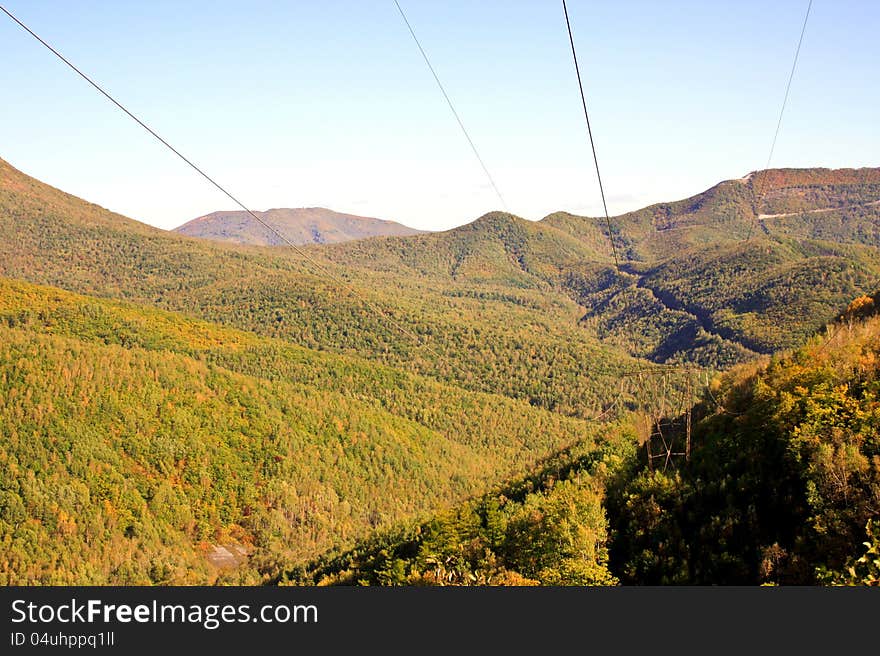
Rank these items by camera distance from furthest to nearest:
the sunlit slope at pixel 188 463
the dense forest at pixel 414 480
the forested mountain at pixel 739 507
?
the sunlit slope at pixel 188 463 < the dense forest at pixel 414 480 < the forested mountain at pixel 739 507

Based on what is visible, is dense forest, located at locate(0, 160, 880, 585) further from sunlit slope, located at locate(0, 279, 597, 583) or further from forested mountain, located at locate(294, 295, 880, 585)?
sunlit slope, located at locate(0, 279, 597, 583)

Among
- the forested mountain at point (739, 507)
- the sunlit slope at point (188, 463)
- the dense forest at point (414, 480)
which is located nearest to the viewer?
the forested mountain at point (739, 507)

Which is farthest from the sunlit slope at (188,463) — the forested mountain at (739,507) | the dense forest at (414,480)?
the forested mountain at (739,507)

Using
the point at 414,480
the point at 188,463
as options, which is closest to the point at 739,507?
the point at 414,480

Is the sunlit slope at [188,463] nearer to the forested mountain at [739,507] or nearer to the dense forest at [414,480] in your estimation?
the dense forest at [414,480]

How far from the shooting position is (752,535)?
30500 millimetres

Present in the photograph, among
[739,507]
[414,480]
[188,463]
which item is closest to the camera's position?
[739,507]

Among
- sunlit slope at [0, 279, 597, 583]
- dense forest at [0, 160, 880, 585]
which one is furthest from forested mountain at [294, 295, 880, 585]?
sunlit slope at [0, 279, 597, 583]

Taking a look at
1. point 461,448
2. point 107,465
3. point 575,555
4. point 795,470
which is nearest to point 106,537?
point 107,465

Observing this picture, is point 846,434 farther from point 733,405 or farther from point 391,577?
point 391,577

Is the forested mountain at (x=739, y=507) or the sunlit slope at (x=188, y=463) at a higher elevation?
the forested mountain at (x=739, y=507)

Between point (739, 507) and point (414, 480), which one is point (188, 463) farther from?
point (739, 507)

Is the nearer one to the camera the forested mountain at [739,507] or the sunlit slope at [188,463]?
the forested mountain at [739,507]

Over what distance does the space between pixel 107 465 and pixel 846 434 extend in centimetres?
13258
